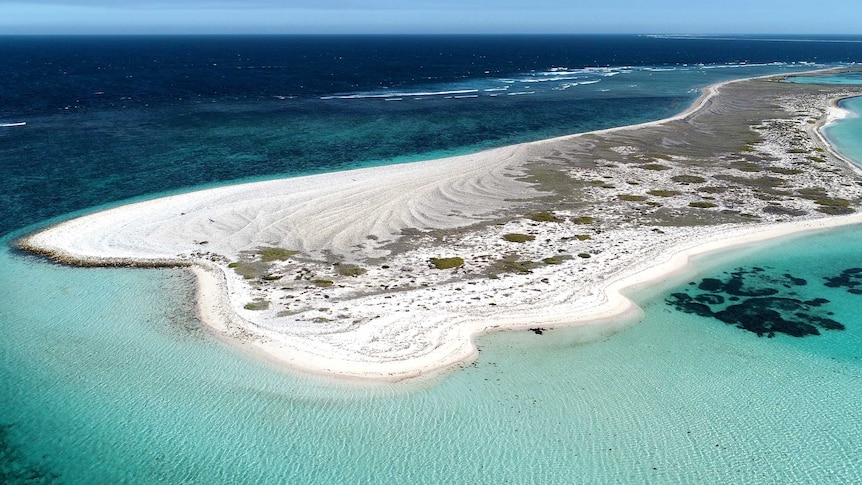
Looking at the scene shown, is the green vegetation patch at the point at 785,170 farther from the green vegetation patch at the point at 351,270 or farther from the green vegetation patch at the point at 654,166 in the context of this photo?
the green vegetation patch at the point at 351,270

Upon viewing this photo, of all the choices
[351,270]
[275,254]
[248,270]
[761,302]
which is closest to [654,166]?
[761,302]

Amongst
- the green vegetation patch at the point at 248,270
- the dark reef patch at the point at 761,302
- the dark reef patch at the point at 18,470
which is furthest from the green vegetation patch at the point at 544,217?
the dark reef patch at the point at 18,470

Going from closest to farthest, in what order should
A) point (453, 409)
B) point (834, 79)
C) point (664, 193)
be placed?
point (453, 409) → point (664, 193) → point (834, 79)

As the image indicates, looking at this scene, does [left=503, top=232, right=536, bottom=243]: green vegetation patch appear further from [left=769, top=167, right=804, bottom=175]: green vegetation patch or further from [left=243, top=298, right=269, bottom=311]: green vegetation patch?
[left=769, top=167, right=804, bottom=175]: green vegetation patch

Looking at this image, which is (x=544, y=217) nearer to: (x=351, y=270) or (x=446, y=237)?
(x=446, y=237)

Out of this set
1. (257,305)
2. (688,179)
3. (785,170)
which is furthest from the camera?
(785,170)

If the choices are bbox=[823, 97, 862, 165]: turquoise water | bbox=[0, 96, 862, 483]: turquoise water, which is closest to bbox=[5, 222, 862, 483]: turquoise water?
bbox=[0, 96, 862, 483]: turquoise water

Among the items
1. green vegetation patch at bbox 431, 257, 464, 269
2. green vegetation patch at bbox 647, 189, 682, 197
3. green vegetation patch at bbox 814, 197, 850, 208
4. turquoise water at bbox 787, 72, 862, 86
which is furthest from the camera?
turquoise water at bbox 787, 72, 862, 86
